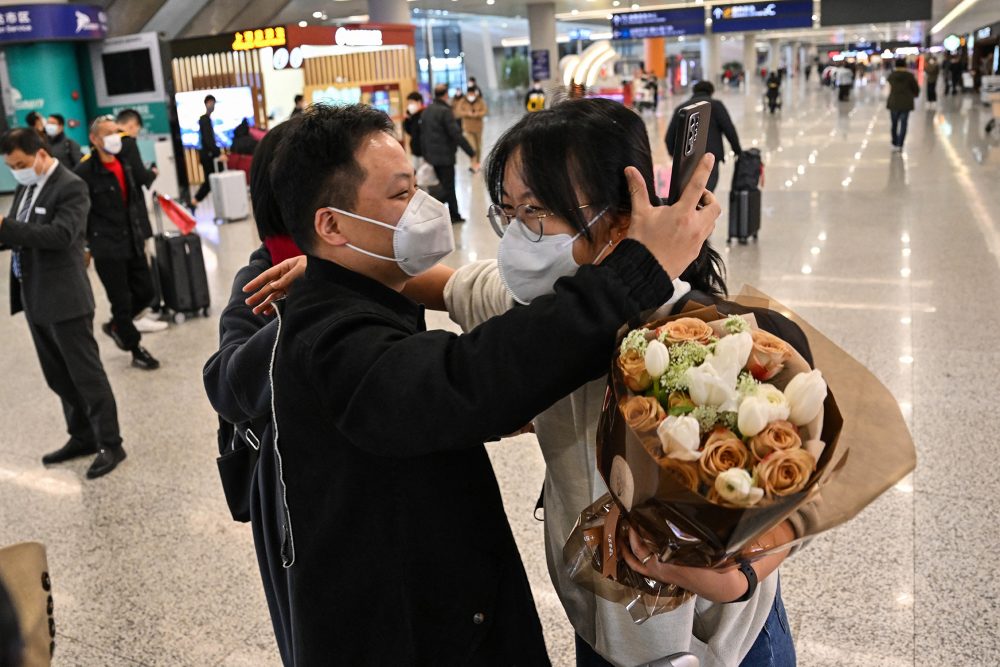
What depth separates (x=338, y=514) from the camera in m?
1.27

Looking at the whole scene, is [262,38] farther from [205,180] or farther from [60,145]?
[60,145]

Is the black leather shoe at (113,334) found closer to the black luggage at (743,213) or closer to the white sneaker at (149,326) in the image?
the white sneaker at (149,326)

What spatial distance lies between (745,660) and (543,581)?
5.96 feet

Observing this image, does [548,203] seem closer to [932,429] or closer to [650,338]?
[650,338]

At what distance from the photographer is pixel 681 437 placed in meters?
0.90

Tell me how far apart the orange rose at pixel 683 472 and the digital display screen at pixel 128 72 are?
52.3ft

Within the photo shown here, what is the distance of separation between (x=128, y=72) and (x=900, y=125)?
13.3m

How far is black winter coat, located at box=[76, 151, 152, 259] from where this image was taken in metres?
5.67

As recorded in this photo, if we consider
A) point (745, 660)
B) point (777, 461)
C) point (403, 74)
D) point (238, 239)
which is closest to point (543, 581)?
point (745, 660)

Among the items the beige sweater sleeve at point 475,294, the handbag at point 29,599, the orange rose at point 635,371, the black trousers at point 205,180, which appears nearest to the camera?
the handbag at point 29,599

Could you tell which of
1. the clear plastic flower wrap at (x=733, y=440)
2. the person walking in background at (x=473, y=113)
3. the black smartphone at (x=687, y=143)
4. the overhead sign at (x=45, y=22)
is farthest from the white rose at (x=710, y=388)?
the overhead sign at (x=45, y=22)

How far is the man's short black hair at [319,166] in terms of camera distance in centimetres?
129

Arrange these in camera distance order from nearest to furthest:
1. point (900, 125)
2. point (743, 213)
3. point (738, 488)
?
point (738, 488) → point (743, 213) → point (900, 125)

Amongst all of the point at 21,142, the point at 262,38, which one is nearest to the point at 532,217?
the point at 21,142
